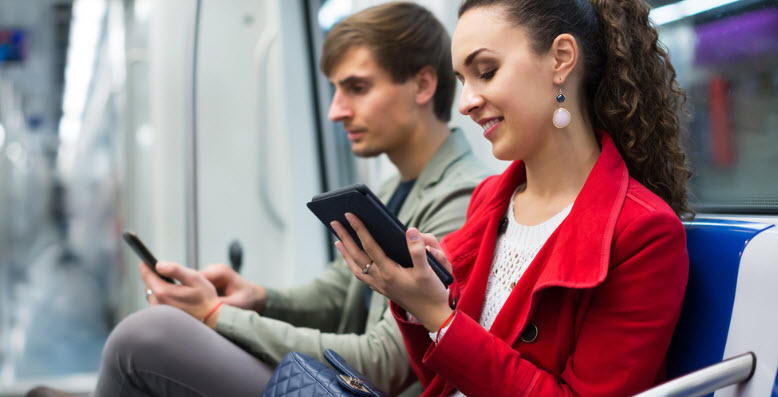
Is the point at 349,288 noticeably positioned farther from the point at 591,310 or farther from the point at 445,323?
the point at 591,310

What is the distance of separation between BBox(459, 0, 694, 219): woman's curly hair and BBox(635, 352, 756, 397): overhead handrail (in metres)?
0.32

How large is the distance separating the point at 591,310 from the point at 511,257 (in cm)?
22

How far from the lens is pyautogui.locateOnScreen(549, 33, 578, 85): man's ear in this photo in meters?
1.12

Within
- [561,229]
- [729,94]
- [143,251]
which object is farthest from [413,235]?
[143,251]

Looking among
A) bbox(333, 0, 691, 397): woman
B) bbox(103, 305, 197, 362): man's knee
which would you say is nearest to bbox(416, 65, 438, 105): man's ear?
bbox(333, 0, 691, 397): woman

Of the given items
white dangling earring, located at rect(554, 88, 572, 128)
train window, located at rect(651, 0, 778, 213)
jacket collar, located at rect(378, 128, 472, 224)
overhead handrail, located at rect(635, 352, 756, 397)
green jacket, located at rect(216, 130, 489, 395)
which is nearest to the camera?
overhead handrail, located at rect(635, 352, 756, 397)

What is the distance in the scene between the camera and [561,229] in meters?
1.10

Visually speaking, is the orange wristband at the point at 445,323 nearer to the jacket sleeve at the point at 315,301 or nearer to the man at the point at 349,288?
the man at the point at 349,288

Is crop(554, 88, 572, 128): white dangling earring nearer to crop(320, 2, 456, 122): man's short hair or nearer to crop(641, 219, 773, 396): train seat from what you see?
crop(641, 219, 773, 396): train seat

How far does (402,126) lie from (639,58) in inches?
32.9

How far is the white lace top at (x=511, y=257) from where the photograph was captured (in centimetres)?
118

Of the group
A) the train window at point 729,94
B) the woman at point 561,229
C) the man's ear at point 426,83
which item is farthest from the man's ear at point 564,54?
the man's ear at point 426,83

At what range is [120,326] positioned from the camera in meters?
1.39

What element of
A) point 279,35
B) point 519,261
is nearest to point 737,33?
point 519,261
